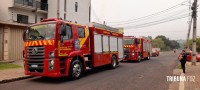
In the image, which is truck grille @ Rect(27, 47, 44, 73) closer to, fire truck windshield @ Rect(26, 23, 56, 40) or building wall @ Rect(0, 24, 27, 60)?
fire truck windshield @ Rect(26, 23, 56, 40)

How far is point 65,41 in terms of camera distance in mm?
11430

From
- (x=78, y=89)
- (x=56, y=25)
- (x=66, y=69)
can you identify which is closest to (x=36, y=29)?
(x=56, y=25)

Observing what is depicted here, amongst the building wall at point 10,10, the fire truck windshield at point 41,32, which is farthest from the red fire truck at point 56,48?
the building wall at point 10,10

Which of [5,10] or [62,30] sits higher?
[5,10]

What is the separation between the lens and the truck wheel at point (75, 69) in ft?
38.3

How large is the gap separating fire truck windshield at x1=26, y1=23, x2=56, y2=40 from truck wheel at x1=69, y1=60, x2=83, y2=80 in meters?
1.88

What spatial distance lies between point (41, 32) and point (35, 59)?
1.32m

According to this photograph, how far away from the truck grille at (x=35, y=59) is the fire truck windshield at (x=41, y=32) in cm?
56

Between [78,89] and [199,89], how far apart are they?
4700mm

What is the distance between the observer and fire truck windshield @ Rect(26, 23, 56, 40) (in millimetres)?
11016

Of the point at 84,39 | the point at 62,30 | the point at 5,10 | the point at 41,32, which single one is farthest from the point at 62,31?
the point at 5,10

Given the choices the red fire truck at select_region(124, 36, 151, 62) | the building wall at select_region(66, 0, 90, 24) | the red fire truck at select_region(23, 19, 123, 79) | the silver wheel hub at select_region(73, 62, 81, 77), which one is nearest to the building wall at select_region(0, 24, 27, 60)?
the red fire truck at select_region(23, 19, 123, 79)

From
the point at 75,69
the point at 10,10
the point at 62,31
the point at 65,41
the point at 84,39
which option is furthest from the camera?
the point at 10,10

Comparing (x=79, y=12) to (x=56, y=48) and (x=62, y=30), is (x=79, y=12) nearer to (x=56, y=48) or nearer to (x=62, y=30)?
(x=62, y=30)
